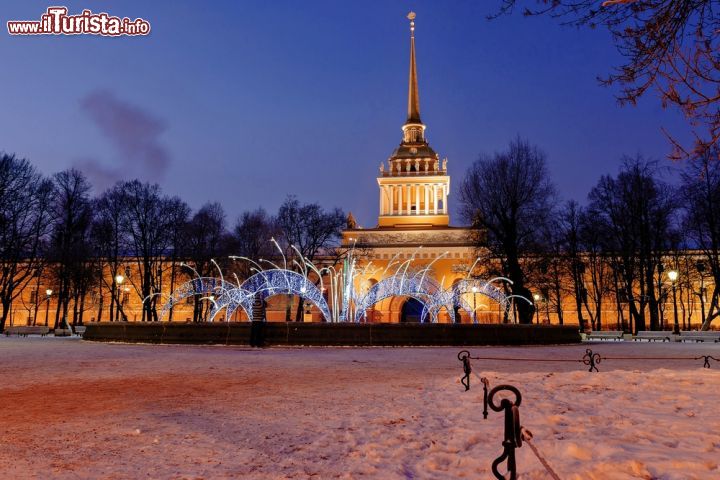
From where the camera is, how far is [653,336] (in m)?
33.5

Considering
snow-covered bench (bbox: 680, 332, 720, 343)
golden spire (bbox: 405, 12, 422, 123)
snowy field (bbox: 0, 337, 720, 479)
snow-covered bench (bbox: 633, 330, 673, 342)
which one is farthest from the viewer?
golden spire (bbox: 405, 12, 422, 123)

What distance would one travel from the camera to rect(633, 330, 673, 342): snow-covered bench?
32.3 meters

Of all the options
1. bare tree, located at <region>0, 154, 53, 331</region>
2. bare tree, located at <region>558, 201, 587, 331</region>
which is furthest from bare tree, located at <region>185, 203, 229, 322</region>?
bare tree, located at <region>558, 201, 587, 331</region>

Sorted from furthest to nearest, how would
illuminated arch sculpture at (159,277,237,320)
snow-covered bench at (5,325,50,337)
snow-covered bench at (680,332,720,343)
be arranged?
1. snow-covered bench at (5,325,50,337)
2. snow-covered bench at (680,332,720,343)
3. illuminated arch sculpture at (159,277,237,320)

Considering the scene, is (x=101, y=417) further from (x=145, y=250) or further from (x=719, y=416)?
(x=145, y=250)

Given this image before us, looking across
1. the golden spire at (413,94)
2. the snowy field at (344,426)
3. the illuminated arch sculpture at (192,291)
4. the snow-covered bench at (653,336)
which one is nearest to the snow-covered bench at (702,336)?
the snow-covered bench at (653,336)

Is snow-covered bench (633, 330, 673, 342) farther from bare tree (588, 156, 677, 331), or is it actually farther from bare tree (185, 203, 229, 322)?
bare tree (185, 203, 229, 322)

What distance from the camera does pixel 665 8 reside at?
5.77 m

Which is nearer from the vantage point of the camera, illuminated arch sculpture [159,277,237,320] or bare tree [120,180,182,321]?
illuminated arch sculpture [159,277,237,320]

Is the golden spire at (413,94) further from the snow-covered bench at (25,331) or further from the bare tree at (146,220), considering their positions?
the snow-covered bench at (25,331)

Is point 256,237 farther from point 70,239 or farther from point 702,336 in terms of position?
point 702,336

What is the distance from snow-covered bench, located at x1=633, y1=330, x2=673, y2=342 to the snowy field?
2506 centimetres

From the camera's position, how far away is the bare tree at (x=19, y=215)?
112 ft

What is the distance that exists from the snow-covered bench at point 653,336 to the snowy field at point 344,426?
25.1m
